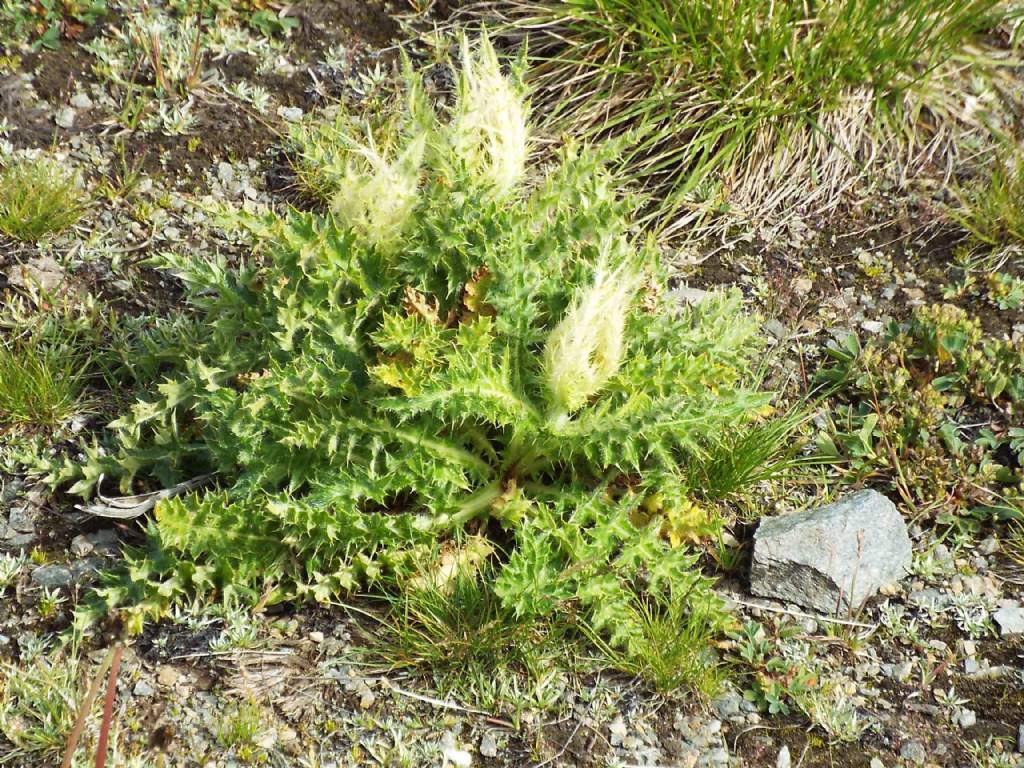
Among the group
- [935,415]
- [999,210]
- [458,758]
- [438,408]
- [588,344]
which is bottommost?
[458,758]

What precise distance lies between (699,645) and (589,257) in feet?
4.31

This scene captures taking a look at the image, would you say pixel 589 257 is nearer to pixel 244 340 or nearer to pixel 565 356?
pixel 565 356

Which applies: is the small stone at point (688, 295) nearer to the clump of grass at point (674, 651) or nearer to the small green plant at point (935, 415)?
the small green plant at point (935, 415)

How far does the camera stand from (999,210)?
14.3 ft

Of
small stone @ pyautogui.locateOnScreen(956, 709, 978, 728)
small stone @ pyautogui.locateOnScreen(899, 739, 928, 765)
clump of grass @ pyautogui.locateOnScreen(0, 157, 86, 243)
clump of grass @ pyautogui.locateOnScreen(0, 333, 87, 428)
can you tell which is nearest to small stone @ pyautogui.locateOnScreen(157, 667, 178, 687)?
clump of grass @ pyautogui.locateOnScreen(0, 333, 87, 428)

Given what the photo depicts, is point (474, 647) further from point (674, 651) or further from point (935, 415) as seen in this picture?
point (935, 415)

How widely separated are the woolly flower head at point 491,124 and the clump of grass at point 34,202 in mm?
1842

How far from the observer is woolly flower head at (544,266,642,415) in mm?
2688

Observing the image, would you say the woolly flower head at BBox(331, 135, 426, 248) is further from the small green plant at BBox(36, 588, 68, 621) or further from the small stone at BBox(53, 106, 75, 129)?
the small stone at BBox(53, 106, 75, 129)

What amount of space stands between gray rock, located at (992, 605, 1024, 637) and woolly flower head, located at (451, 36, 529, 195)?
218 centimetres

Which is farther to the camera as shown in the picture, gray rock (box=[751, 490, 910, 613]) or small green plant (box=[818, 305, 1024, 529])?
small green plant (box=[818, 305, 1024, 529])

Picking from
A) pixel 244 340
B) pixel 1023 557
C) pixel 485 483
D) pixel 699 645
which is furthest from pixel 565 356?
pixel 1023 557

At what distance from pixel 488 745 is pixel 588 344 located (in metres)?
1.23

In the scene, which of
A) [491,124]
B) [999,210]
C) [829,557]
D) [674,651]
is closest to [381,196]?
[491,124]
